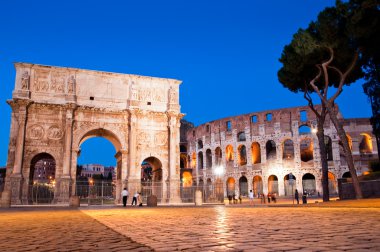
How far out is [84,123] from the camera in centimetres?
2372

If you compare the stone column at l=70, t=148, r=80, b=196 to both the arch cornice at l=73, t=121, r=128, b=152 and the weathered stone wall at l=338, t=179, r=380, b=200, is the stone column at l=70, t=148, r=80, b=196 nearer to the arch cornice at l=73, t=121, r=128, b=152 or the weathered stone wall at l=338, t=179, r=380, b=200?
the arch cornice at l=73, t=121, r=128, b=152

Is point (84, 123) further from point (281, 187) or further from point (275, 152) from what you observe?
point (275, 152)

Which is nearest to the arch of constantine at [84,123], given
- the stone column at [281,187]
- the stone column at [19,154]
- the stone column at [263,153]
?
the stone column at [19,154]

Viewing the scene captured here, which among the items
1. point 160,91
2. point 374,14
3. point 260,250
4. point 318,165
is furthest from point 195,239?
point 318,165

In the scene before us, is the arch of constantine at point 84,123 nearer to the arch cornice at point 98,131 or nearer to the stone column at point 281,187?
the arch cornice at point 98,131

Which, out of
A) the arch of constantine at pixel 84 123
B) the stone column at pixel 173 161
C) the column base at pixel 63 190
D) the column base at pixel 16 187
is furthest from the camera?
the stone column at pixel 173 161

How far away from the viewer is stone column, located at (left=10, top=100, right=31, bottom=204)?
2056 centimetres

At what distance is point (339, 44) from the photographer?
18.9 m

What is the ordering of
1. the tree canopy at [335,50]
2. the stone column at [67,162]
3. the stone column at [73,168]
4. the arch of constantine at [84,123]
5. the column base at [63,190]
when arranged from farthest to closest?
the arch of constantine at [84,123]
the stone column at [73,168]
the stone column at [67,162]
the column base at [63,190]
the tree canopy at [335,50]

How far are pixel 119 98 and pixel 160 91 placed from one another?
3247mm

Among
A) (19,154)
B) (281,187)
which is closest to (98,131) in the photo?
(19,154)

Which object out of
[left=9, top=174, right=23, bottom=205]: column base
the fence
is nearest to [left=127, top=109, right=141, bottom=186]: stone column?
the fence

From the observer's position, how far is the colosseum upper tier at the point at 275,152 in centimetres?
3538

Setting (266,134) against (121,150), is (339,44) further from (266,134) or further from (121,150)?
(266,134)
